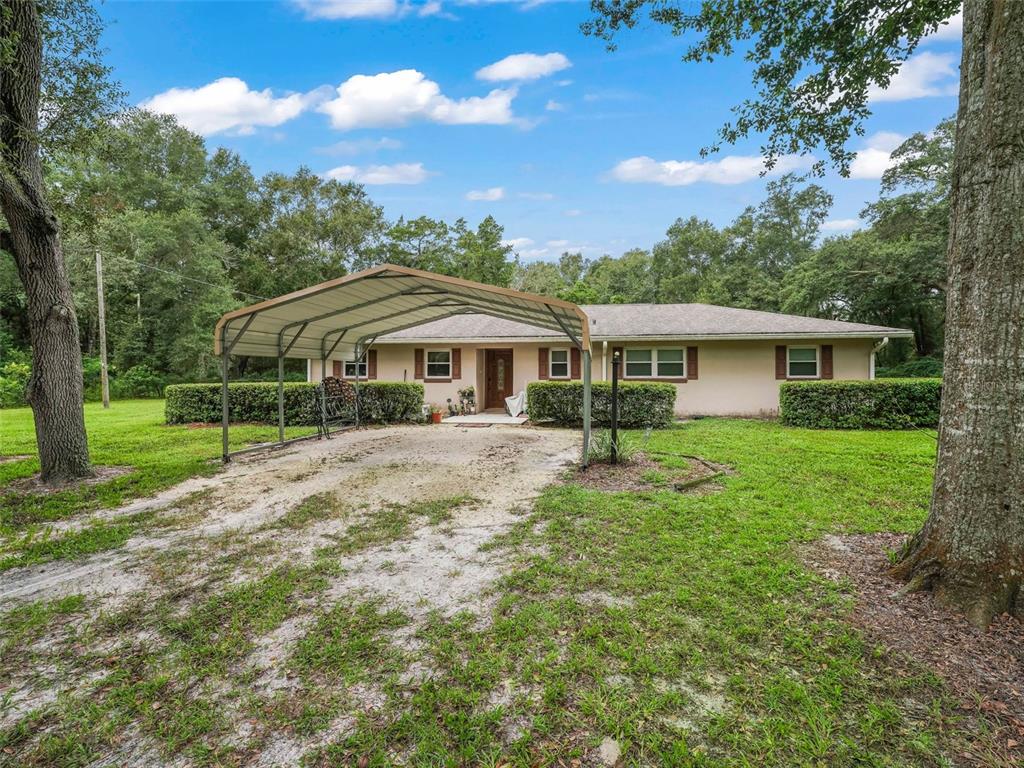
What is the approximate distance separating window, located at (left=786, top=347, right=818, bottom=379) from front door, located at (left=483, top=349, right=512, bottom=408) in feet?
26.0

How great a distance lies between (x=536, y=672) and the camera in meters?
2.33

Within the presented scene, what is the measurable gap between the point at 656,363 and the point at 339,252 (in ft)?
73.1

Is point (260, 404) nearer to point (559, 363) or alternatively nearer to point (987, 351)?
point (559, 363)

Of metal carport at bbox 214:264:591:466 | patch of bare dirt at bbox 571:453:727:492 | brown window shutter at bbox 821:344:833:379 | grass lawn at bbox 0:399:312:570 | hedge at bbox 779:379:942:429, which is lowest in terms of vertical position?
patch of bare dirt at bbox 571:453:727:492

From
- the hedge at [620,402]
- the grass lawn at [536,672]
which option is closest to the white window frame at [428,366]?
the hedge at [620,402]

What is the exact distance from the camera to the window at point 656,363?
13344 millimetres

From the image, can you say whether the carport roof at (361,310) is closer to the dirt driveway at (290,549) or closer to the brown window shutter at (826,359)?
the dirt driveway at (290,549)

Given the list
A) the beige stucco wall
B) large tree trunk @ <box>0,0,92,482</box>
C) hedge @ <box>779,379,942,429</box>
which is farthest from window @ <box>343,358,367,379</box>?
hedge @ <box>779,379,942,429</box>

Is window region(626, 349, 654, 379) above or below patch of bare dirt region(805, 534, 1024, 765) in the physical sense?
above

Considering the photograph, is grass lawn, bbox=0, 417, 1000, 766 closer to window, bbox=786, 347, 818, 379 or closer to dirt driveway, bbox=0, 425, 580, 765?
dirt driveway, bbox=0, 425, 580, 765

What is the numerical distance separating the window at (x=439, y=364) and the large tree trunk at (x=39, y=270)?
8892 millimetres

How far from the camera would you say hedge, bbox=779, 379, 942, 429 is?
9.92m

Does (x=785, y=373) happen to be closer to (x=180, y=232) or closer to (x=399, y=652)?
(x=399, y=652)

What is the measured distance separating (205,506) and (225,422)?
9.33 feet
